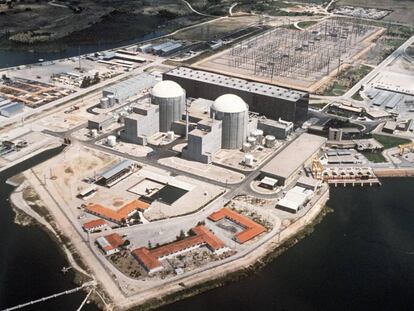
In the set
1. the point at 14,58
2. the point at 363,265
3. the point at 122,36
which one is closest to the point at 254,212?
the point at 363,265

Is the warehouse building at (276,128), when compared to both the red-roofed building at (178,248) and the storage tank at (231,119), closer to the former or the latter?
the storage tank at (231,119)

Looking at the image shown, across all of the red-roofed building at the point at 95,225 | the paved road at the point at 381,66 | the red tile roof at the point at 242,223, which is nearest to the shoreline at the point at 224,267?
the red tile roof at the point at 242,223

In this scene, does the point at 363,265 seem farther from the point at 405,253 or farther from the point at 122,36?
the point at 122,36

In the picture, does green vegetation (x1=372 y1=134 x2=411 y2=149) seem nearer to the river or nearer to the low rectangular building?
the river

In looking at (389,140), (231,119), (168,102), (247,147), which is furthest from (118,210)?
(389,140)

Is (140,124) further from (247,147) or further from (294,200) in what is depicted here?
(294,200)
